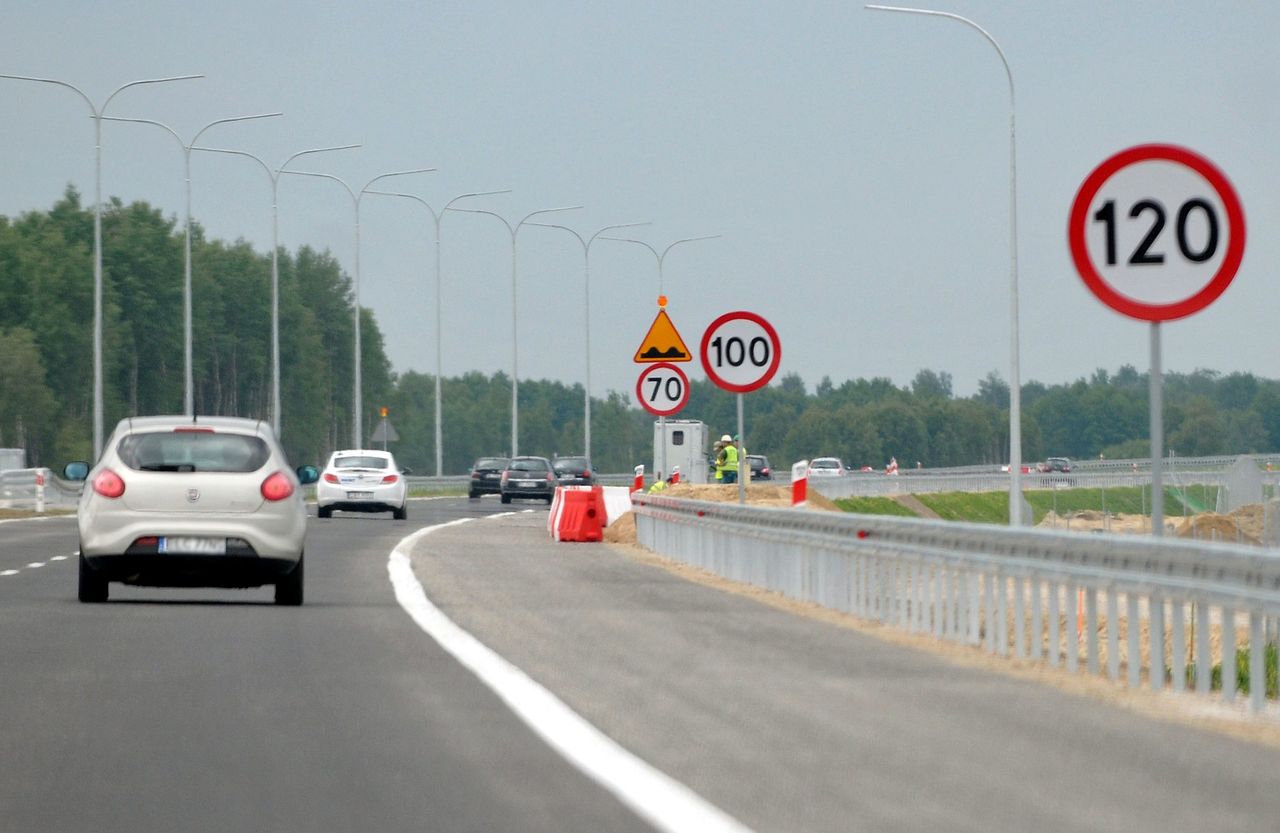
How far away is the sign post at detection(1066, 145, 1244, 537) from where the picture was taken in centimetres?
1095

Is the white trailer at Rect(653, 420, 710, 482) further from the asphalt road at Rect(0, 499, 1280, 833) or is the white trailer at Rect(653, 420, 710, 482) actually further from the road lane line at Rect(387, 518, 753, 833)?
the road lane line at Rect(387, 518, 753, 833)

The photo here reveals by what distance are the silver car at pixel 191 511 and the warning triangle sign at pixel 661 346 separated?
11.0 metres

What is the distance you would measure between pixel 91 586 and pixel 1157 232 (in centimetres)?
978

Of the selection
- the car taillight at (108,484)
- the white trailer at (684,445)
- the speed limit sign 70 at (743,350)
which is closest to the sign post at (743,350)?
the speed limit sign 70 at (743,350)


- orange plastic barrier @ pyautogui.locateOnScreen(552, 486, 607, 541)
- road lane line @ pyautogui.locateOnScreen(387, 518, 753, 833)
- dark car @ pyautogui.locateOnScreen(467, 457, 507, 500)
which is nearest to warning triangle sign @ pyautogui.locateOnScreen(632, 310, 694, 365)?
orange plastic barrier @ pyautogui.locateOnScreen(552, 486, 607, 541)

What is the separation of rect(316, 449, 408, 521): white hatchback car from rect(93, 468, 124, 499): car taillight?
88.8ft

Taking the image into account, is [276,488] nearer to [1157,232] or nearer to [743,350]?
[743,350]

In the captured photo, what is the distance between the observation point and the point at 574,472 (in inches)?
2714

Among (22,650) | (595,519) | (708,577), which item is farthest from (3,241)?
(22,650)

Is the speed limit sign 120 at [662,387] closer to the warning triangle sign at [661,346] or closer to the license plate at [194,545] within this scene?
the warning triangle sign at [661,346]

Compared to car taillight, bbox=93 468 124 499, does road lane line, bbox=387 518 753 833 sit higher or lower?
lower

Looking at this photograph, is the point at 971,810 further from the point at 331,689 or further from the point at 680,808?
the point at 331,689

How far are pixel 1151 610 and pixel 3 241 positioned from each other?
12441 cm

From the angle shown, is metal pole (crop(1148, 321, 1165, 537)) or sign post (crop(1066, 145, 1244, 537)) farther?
metal pole (crop(1148, 321, 1165, 537))
